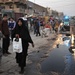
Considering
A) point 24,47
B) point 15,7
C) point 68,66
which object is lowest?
point 68,66

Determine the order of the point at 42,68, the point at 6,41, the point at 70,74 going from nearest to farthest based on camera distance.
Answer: the point at 70,74
the point at 42,68
the point at 6,41

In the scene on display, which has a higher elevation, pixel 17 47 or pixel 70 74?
pixel 17 47

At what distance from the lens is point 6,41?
12.9 meters

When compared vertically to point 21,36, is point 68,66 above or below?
below

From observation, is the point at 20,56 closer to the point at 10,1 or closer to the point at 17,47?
the point at 17,47

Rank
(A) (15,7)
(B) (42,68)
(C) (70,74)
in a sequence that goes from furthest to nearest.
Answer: (A) (15,7), (B) (42,68), (C) (70,74)

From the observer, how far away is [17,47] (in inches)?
346

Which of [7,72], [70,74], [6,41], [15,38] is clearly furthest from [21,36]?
[6,41]

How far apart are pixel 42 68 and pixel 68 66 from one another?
105 centimetres

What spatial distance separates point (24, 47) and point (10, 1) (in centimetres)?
5326

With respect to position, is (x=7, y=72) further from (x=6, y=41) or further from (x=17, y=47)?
(x=6, y=41)

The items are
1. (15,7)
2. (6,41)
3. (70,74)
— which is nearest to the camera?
(70,74)

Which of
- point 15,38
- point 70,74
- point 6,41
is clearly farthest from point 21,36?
point 6,41

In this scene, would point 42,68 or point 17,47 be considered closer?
point 17,47
